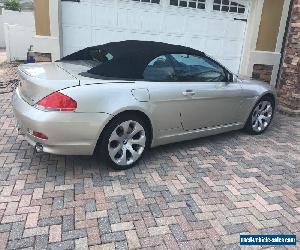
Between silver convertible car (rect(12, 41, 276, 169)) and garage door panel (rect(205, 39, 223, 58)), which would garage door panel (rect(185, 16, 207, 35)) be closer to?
garage door panel (rect(205, 39, 223, 58))

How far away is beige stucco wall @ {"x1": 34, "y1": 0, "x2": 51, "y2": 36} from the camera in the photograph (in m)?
7.06

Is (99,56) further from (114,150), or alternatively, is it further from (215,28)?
(215,28)

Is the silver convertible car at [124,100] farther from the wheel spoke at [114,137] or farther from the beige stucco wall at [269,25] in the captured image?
the beige stucco wall at [269,25]

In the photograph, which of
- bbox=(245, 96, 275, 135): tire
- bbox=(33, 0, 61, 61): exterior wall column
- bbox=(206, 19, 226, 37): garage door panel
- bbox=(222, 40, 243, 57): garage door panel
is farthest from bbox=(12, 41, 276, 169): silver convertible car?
bbox=(222, 40, 243, 57): garage door panel

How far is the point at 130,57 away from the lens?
13.8ft

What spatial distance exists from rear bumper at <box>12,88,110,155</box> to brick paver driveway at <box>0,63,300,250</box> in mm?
450

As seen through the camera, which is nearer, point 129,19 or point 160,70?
point 160,70

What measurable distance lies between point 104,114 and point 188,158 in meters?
1.60

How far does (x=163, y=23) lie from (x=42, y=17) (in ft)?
9.01

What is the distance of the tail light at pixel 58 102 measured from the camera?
3.55 m

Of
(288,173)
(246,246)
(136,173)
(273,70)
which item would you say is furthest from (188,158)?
(273,70)

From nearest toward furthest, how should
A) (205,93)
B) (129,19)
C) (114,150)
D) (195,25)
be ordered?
1. (114,150)
2. (205,93)
3. (129,19)
4. (195,25)

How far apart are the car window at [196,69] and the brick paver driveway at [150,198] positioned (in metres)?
1.10

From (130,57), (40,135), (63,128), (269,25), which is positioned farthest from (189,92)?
(269,25)
